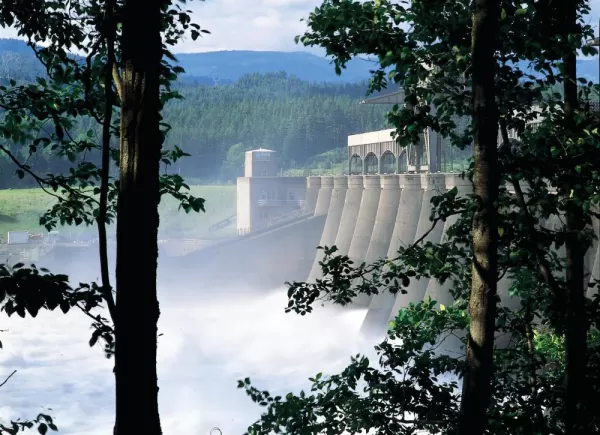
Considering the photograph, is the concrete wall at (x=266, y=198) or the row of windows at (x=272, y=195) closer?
the row of windows at (x=272, y=195)

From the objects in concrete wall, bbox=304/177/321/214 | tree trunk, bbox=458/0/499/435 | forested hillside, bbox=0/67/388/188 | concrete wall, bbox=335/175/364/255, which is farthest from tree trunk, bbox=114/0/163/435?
forested hillside, bbox=0/67/388/188

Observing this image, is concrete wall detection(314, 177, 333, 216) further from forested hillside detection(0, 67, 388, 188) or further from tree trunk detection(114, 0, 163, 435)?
forested hillside detection(0, 67, 388, 188)

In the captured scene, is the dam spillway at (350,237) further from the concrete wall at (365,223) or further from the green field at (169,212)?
the green field at (169,212)

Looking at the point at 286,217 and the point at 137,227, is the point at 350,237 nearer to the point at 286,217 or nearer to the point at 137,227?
the point at 286,217

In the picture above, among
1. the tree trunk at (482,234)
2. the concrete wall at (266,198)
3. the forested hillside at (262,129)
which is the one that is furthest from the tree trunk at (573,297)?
the forested hillside at (262,129)

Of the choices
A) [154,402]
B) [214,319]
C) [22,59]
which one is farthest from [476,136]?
[22,59]

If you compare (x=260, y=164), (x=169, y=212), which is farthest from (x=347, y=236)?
(x=169, y=212)
